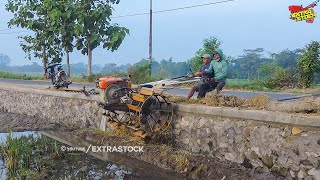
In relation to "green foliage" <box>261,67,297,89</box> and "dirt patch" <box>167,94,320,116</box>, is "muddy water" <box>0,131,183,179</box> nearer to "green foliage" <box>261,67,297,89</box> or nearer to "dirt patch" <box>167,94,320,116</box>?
"dirt patch" <box>167,94,320,116</box>

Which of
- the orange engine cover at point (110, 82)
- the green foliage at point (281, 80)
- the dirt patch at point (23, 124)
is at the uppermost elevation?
the orange engine cover at point (110, 82)

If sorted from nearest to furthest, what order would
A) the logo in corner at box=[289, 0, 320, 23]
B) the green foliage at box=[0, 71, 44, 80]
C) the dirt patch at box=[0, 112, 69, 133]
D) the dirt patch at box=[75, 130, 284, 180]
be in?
the dirt patch at box=[75, 130, 284, 180] < the dirt patch at box=[0, 112, 69, 133] < the logo in corner at box=[289, 0, 320, 23] < the green foliage at box=[0, 71, 44, 80]

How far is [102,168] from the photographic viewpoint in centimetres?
916

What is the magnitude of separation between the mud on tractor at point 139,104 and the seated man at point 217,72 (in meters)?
1.02

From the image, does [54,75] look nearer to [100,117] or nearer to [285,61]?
[100,117]

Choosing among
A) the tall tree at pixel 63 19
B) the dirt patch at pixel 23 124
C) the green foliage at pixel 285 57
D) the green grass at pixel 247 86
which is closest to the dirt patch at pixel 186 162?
the dirt patch at pixel 23 124

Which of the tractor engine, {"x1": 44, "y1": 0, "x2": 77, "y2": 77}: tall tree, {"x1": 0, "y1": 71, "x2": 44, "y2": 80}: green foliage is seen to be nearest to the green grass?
Result: the tractor engine

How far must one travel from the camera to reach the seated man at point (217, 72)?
31.5ft

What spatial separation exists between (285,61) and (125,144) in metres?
31.3

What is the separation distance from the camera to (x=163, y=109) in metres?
9.70

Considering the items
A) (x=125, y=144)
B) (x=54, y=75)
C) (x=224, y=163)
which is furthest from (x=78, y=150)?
(x=54, y=75)

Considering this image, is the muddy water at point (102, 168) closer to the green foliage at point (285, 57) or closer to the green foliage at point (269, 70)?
the green foliage at point (269, 70)

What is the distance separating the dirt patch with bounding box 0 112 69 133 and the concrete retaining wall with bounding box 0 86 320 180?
6.16 m

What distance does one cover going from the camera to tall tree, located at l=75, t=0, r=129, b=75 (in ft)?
84.9
